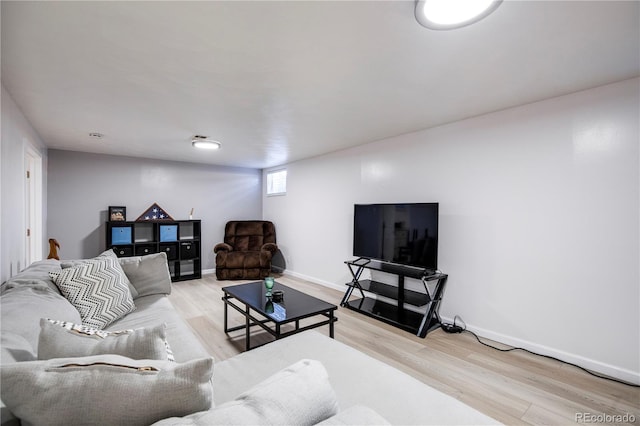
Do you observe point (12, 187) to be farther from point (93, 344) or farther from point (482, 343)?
point (482, 343)

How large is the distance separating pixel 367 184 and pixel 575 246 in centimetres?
246

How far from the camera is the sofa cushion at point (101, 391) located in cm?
67

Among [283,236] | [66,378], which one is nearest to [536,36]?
[66,378]

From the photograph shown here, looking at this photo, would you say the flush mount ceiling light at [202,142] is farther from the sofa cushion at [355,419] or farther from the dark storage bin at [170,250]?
the sofa cushion at [355,419]

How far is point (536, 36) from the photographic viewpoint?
1711 mm

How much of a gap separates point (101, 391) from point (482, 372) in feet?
8.64

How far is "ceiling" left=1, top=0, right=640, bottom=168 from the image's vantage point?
4.99 ft

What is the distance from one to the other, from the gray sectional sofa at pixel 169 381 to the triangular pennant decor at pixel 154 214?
12.7ft

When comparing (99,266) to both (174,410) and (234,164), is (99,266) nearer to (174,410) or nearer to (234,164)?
(174,410)

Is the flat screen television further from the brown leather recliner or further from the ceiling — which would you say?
the brown leather recliner

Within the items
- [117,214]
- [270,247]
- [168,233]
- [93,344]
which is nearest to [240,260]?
[270,247]

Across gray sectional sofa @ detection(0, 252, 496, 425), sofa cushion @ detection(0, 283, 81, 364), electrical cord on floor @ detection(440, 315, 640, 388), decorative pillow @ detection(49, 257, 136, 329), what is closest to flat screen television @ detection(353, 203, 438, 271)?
electrical cord on floor @ detection(440, 315, 640, 388)

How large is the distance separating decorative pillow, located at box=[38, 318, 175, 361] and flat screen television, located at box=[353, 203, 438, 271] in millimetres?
2838

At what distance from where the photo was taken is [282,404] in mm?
747
